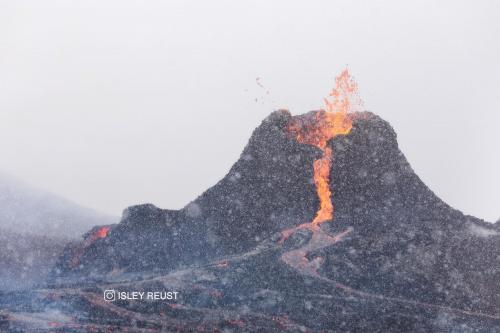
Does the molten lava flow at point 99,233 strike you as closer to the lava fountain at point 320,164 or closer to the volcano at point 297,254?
the volcano at point 297,254

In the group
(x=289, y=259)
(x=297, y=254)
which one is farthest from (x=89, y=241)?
(x=297, y=254)

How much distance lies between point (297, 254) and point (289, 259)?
614 mm

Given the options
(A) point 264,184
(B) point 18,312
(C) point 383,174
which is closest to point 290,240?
(A) point 264,184

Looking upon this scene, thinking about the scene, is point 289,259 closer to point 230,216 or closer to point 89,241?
point 230,216

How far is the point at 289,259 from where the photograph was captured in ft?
66.3

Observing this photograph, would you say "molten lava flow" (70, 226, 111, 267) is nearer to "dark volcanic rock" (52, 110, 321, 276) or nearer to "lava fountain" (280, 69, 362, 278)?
"dark volcanic rock" (52, 110, 321, 276)

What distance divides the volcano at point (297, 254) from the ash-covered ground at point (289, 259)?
6 centimetres

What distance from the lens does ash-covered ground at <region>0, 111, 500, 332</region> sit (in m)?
14.7

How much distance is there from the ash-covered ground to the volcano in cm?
6

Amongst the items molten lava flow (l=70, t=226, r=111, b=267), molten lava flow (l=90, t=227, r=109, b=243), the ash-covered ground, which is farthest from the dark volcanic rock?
molten lava flow (l=90, t=227, r=109, b=243)

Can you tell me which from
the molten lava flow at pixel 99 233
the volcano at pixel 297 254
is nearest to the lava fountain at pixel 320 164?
the volcano at pixel 297 254

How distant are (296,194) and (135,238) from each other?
9.57 m

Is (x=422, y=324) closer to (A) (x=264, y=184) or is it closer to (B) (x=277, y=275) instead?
(B) (x=277, y=275)

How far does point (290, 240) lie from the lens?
21906mm
